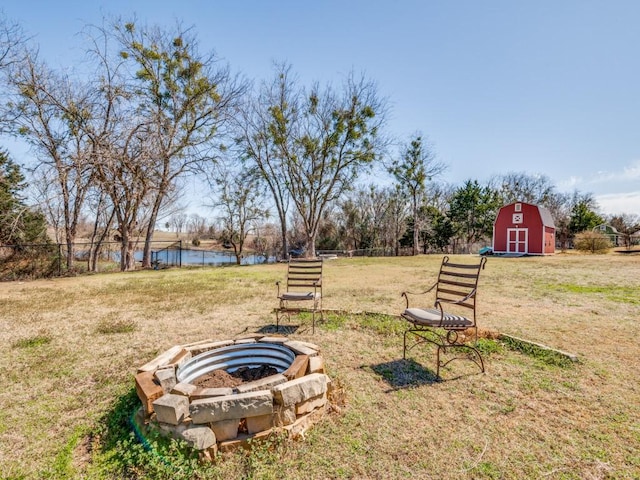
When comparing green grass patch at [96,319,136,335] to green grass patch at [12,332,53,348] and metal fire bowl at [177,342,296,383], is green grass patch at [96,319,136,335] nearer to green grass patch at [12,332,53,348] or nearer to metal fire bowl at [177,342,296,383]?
green grass patch at [12,332,53,348]

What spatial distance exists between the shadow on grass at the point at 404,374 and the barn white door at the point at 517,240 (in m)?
23.9

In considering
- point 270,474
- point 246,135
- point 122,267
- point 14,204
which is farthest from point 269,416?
point 246,135

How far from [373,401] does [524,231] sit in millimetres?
24993

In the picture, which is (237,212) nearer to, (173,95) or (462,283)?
(173,95)

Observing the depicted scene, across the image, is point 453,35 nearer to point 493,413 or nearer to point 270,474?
point 493,413

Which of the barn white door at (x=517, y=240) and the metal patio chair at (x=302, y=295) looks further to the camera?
the barn white door at (x=517, y=240)

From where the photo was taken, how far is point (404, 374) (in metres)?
3.34

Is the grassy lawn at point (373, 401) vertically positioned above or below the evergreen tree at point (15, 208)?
below

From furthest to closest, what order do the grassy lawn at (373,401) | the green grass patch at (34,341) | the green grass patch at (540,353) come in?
the green grass patch at (34,341) < the green grass patch at (540,353) < the grassy lawn at (373,401)

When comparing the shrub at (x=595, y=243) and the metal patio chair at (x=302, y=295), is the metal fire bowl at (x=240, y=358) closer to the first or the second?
the metal patio chair at (x=302, y=295)

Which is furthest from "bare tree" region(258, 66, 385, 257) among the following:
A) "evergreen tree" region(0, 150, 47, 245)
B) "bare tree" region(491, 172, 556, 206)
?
"bare tree" region(491, 172, 556, 206)

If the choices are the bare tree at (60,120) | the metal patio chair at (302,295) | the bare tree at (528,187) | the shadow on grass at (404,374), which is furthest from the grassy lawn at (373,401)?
the bare tree at (528,187)

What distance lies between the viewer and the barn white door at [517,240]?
23.3 m

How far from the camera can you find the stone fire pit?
7.13 ft
